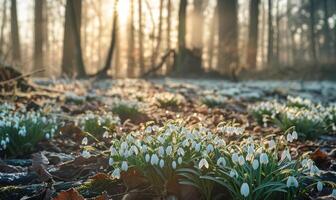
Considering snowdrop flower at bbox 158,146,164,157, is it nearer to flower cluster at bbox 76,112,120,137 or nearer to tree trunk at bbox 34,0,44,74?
flower cluster at bbox 76,112,120,137

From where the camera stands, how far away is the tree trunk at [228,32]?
21.8 meters

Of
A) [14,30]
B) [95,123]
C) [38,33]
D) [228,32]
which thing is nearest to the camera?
[95,123]

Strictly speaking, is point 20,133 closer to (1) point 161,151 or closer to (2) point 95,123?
(2) point 95,123

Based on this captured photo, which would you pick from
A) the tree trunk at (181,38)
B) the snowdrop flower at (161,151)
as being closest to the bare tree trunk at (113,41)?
the tree trunk at (181,38)

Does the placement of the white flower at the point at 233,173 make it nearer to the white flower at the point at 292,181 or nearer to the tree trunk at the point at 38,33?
the white flower at the point at 292,181

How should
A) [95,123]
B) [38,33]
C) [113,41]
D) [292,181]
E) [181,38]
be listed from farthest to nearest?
1. [38,33]
2. [181,38]
3. [113,41]
4. [95,123]
5. [292,181]

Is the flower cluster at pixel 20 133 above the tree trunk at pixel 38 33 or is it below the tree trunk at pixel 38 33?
below

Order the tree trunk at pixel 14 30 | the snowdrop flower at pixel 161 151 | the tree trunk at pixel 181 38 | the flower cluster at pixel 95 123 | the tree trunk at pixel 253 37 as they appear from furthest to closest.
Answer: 1. the tree trunk at pixel 253 37
2. the tree trunk at pixel 14 30
3. the tree trunk at pixel 181 38
4. the flower cluster at pixel 95 123
5. the snowdrop flower at pixel 161 151

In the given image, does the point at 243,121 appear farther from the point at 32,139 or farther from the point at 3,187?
the point at 3,187

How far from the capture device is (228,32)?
22.0 m

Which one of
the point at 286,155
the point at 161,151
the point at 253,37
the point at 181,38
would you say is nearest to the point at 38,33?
the point at 181,38

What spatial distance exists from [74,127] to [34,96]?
3054 mm

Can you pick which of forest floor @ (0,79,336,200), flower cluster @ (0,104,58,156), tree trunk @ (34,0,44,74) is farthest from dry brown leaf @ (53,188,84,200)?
tree trunk @ (34,0,44,74)

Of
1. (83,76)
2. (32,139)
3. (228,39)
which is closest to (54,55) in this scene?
(228,39)
